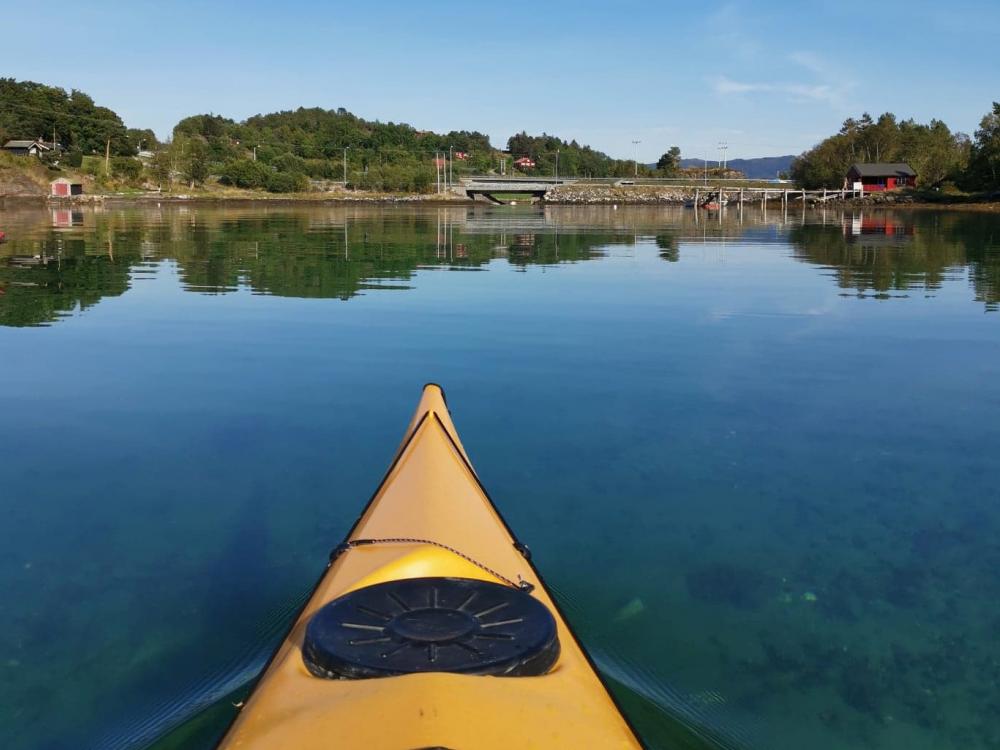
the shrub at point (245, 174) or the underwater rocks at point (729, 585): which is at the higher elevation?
the shrub at point (245, 174)

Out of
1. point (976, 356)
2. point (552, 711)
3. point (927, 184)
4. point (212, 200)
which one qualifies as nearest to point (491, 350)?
point (976, 356)

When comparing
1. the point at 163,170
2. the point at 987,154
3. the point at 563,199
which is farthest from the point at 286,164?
the point at 987,154

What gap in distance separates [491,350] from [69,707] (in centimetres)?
1018

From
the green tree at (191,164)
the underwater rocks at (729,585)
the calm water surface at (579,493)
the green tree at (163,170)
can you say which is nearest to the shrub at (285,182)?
the green tree at (191,164)

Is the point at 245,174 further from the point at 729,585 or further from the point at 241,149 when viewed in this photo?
the point at 729,585

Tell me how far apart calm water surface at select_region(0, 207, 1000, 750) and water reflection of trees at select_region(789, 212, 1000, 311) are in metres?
5.15

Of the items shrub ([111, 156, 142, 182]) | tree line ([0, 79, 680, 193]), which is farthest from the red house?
shrub ([111, 156, 142, 182])

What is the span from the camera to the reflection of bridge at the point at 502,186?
137 meters

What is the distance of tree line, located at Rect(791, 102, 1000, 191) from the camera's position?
108250mm

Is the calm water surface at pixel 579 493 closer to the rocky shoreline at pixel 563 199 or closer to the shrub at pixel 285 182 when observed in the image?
the rocky shoreline at pixel 563 199

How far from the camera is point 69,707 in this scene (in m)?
4.86

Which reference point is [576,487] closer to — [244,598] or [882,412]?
[244,598]

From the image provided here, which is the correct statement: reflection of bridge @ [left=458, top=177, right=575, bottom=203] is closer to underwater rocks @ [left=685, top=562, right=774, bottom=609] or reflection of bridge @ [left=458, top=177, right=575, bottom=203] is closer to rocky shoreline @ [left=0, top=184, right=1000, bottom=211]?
rocky shoreline @ [left=0, top=184, right=1000, bottom=211]

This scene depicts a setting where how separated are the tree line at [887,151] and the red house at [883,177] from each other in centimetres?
245
